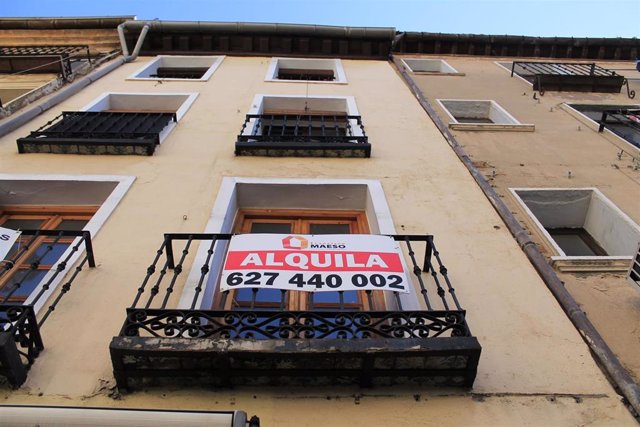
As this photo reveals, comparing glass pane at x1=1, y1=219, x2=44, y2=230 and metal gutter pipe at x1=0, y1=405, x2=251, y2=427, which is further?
glass pane at x1=1, y1=219, x2=44, y2=230

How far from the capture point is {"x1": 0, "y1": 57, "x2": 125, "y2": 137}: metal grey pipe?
838 centimetres

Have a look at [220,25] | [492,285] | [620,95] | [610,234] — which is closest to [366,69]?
[220,25]

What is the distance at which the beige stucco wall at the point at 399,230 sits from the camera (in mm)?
3748

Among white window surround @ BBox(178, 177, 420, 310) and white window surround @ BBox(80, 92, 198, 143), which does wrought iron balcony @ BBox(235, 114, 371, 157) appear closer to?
white window surround @ BBox(178, 177, 420, 310)

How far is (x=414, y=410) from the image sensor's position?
3.73 m

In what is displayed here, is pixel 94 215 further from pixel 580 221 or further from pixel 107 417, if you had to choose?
pixel 580 221

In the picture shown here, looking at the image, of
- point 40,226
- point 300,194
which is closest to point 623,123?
point 300,194

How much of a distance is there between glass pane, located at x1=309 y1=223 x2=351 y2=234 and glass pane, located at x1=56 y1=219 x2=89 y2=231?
3.22 metres

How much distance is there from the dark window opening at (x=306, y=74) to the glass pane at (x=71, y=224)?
883cm

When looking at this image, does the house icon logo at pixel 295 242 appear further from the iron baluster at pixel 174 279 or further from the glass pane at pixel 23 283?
the glass pane at pixel 23 283

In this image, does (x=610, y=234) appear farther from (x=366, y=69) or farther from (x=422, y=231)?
(x=366, y=69)

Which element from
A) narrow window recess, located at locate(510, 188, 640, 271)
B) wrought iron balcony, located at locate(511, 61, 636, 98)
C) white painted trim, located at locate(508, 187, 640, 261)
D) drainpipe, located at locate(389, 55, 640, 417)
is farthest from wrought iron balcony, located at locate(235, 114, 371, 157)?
wrought iron balcony, located at locate(511, 61, 636, 98)

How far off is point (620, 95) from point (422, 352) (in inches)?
480

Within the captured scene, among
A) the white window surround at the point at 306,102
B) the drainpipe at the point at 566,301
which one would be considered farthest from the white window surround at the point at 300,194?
the white window surround at the point at 306,102
